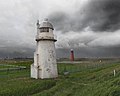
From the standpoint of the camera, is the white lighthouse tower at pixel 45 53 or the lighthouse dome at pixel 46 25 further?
the lighthouse dome at pixel 46 25

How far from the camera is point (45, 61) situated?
34781 millimetres

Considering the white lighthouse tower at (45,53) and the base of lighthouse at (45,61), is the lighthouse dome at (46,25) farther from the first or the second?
the base of lighthouse at (45,61)

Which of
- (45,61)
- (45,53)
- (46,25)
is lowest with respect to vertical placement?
(45,61)

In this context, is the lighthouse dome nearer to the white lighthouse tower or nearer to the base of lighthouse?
the white lighthouse tower

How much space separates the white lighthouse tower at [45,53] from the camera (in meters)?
34.7

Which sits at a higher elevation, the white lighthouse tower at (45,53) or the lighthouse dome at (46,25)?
the lighthouse dome at (46,25)

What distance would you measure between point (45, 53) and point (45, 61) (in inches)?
51.0

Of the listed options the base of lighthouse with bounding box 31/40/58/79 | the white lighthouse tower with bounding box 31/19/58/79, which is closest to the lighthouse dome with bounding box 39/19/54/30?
the white lighthouse tower with bounding box 31/19/58/79

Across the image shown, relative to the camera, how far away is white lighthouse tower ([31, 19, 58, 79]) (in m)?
34.7

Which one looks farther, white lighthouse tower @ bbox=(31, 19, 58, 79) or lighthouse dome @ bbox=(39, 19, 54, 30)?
lighthouse dome @ bbox=(39, 19, 54, 30)

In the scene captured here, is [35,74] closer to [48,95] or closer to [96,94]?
[48,95]

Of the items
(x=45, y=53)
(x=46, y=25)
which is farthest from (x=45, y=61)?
(x=46, y=25)

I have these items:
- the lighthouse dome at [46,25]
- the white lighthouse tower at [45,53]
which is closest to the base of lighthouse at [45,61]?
the white lighthouse tower at [45,53]

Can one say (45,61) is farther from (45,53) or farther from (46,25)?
(46,25)
